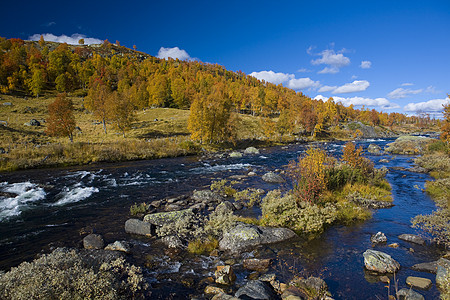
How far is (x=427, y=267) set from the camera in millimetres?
8891

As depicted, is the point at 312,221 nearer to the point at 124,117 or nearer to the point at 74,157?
the point at 74,157

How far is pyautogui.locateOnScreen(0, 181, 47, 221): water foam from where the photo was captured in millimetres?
16719

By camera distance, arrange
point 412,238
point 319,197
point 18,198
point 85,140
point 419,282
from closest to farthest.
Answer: point 419,282
point 412,238
point 319,197
point 18,198
point 85,140

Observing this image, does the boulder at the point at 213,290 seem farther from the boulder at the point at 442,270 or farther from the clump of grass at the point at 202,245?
the boulder at the point at 442,270

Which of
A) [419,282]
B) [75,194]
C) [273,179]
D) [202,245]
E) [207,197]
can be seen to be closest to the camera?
[419,282]

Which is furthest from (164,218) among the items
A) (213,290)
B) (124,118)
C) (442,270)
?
(124,118)

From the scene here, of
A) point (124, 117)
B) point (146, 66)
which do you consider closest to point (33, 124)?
point (124, 117)

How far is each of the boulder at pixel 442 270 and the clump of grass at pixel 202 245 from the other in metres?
8.35

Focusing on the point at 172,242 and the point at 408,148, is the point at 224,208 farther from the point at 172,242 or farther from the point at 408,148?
the point at 408,148

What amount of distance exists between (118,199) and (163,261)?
11394 millimetres

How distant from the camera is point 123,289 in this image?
739 cm

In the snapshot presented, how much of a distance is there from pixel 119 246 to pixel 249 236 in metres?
6.32

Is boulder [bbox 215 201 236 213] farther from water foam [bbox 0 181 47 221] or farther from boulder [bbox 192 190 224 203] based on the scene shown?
water foam [bbox 0 181 47 221]

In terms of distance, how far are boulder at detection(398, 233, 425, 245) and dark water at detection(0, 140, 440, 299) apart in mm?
318
